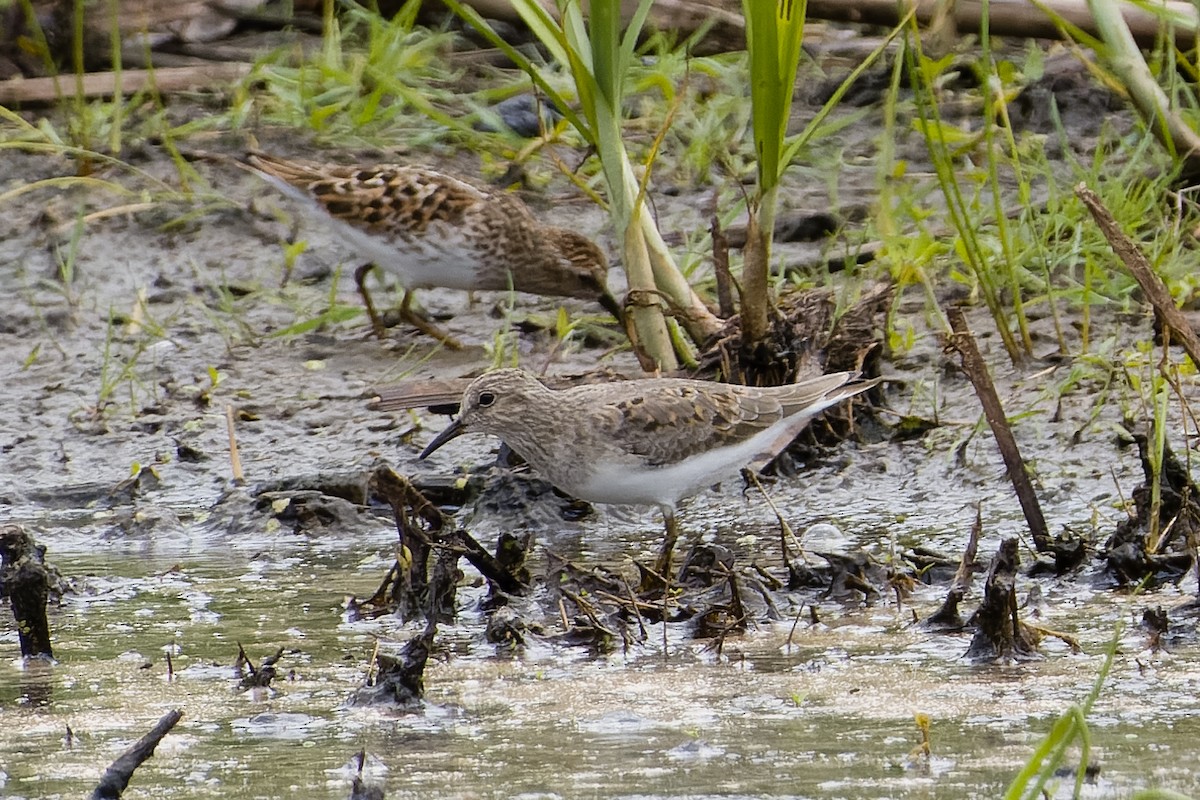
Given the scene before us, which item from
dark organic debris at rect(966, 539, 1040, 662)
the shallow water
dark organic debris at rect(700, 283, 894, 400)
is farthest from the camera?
dark organic debris at rect(700, 283, 894, 400)

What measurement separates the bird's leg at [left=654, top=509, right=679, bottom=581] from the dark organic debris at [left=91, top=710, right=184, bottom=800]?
2.21m

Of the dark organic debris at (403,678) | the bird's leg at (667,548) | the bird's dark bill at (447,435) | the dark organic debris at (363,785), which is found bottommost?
the bird's leg at (667,548)

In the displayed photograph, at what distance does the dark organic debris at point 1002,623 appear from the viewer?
15.0 ft

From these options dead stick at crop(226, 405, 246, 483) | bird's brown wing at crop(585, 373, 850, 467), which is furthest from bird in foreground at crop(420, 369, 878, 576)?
dead stick at crop(226, 405, 246, 483)

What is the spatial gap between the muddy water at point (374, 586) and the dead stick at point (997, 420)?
0.85 ft

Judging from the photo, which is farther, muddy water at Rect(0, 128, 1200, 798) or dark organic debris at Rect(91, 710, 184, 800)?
muddy water at Rect(0, 128, 1200, 798)

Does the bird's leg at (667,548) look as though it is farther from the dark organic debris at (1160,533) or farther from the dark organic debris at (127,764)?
the dark organic debris at (127,764)

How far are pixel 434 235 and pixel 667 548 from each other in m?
2.96

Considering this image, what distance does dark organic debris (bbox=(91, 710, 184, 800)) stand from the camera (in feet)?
11.6

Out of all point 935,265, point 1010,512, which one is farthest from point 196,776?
point 935,265

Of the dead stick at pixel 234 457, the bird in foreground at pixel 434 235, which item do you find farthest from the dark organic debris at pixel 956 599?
the bird in foreground at pixel 434 235

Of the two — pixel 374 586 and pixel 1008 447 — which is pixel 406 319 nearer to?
pixel 374 586

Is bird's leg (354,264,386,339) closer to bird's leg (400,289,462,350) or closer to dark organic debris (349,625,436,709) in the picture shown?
bird's leg (400,289,462,350)

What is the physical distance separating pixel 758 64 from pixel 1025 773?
3320mm
